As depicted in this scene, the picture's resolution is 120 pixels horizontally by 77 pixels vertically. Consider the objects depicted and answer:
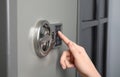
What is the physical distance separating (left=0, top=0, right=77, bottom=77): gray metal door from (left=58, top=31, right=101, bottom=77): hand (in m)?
0.03

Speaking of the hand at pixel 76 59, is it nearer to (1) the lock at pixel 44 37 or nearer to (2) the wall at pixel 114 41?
(1) the lock at pixel 44 37

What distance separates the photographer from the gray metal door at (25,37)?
36 centimetres

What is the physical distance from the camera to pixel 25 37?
1.31 feet

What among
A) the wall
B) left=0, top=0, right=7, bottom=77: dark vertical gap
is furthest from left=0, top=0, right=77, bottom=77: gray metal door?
the wall

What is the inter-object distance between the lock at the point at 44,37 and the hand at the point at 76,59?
0.09 feet

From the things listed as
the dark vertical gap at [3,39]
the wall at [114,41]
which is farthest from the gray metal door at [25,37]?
the wall at [114,41]

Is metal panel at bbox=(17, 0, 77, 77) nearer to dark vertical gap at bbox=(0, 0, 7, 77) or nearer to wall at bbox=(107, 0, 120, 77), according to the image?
dark vertical gap at bbox=(0, 0, 7, 77)

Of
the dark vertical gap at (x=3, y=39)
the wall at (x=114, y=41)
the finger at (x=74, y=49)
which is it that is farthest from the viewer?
the wall at (x=114, y=41)

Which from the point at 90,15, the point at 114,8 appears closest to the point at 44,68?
the point at 90,15

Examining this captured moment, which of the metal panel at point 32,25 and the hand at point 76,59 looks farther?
the hand at point 76,59

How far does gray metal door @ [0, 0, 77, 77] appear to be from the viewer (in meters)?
0.36

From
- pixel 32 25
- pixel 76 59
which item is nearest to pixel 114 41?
pixel 76 59

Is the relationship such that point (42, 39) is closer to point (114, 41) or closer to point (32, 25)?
point (32, 25)

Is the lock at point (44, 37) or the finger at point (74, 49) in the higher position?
the lock at point (44, 37)
